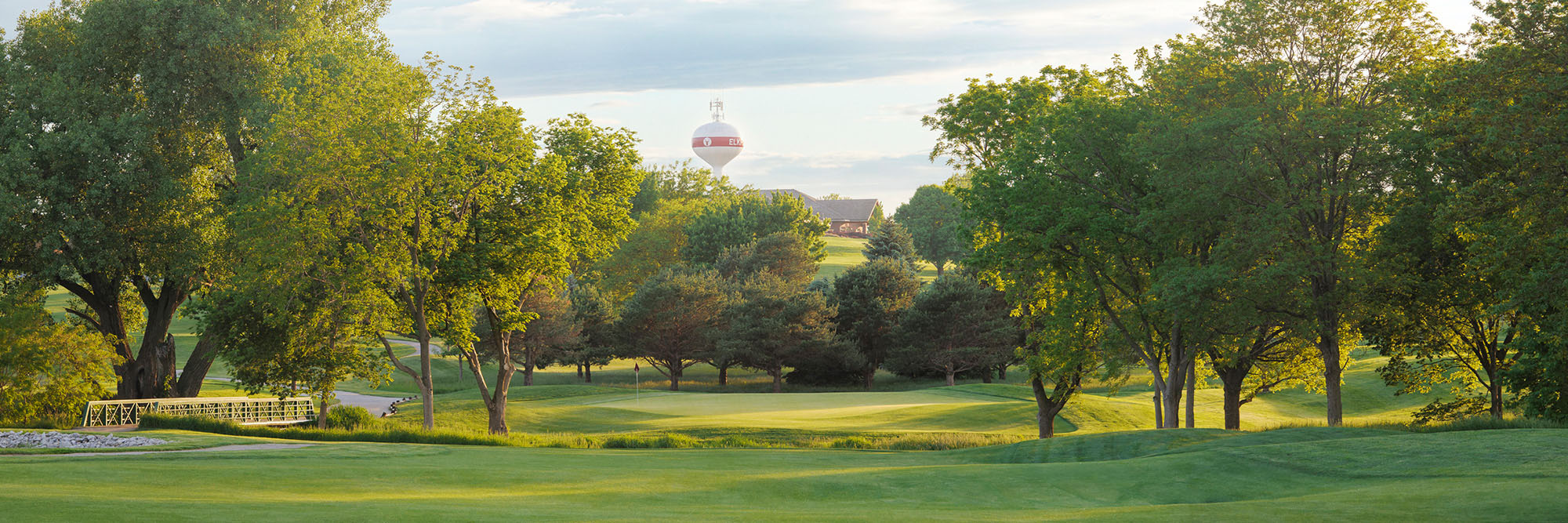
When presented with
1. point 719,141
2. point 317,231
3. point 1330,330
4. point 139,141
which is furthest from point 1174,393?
point 719,141

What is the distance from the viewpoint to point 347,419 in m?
30.4

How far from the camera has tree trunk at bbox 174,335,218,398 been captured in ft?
119

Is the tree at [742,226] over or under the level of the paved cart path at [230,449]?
over

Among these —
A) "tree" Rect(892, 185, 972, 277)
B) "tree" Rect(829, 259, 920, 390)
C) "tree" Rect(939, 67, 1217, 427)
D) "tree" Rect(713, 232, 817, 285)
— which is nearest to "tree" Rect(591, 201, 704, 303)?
"tree" Rect(713, 232, 817, 285)

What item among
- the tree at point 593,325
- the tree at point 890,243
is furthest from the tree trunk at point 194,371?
the tree at point 890,243

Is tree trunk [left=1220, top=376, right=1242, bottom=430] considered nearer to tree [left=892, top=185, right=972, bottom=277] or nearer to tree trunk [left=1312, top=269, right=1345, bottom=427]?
tree trunk [left=1312, top=269, right=1345, bottom=427]

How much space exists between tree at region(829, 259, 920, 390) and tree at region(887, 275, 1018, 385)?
2.29m

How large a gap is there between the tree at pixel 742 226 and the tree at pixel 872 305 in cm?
2013

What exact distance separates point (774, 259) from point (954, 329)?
24258 millimetres

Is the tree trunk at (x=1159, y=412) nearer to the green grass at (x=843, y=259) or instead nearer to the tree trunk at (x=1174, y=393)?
the tree trunk at (x=1174, y=393)

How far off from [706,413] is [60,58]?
26.0 m

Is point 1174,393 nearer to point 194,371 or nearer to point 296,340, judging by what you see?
point 296,340

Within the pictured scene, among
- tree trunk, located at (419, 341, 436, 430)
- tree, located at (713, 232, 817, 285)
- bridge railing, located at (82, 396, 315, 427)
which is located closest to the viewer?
bridge railing, located at (82, 396, 315, 427)

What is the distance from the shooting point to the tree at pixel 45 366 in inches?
1057
